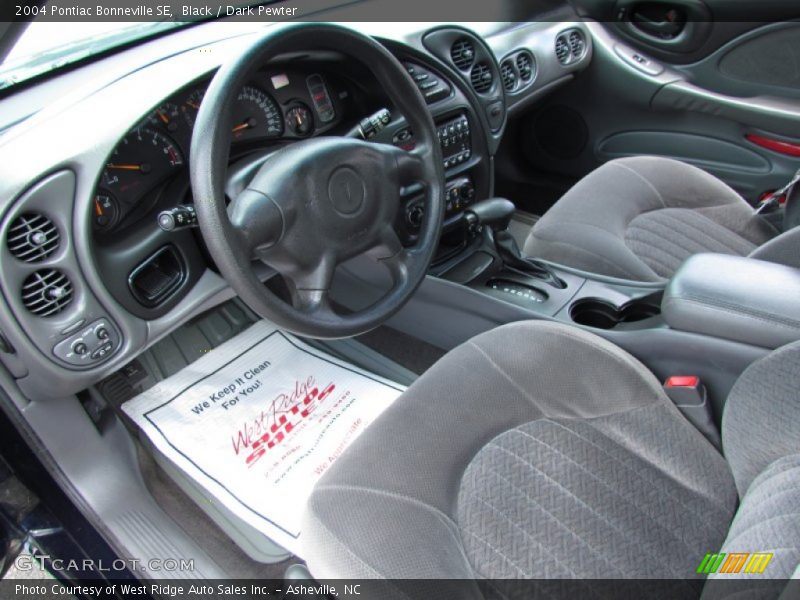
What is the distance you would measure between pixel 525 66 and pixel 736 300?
1.15m

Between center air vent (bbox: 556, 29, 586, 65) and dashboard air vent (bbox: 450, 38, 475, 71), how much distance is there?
0.45 meters

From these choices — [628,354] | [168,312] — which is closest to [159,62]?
[168,312]

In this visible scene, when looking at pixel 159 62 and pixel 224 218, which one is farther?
pixel 159 62

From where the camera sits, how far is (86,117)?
98cm

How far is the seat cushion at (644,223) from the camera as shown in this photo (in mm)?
1446

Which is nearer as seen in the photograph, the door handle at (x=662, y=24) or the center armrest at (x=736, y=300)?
the center armrest at (x=736, y=300)

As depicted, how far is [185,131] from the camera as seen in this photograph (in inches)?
43.3

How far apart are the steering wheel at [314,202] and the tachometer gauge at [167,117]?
23 cm

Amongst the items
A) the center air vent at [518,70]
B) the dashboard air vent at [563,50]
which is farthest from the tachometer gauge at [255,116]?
the dashboard air vent at [563,50]

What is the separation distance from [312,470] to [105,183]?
62 cm

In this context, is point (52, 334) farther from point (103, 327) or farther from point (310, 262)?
point (310, 262)

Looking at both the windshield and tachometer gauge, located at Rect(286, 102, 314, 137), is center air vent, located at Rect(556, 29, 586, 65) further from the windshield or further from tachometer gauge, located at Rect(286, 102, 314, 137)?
the windshield

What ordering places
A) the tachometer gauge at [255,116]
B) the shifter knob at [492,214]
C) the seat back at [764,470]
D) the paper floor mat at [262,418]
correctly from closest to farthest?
the seat back at [764,470] < the tachometer gauge at [255,116] < the paper floor mat at [262,418] < the shifter knob at [492,214]

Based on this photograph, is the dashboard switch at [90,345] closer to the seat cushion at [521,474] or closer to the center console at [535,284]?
the seat cushion at [521,474]
